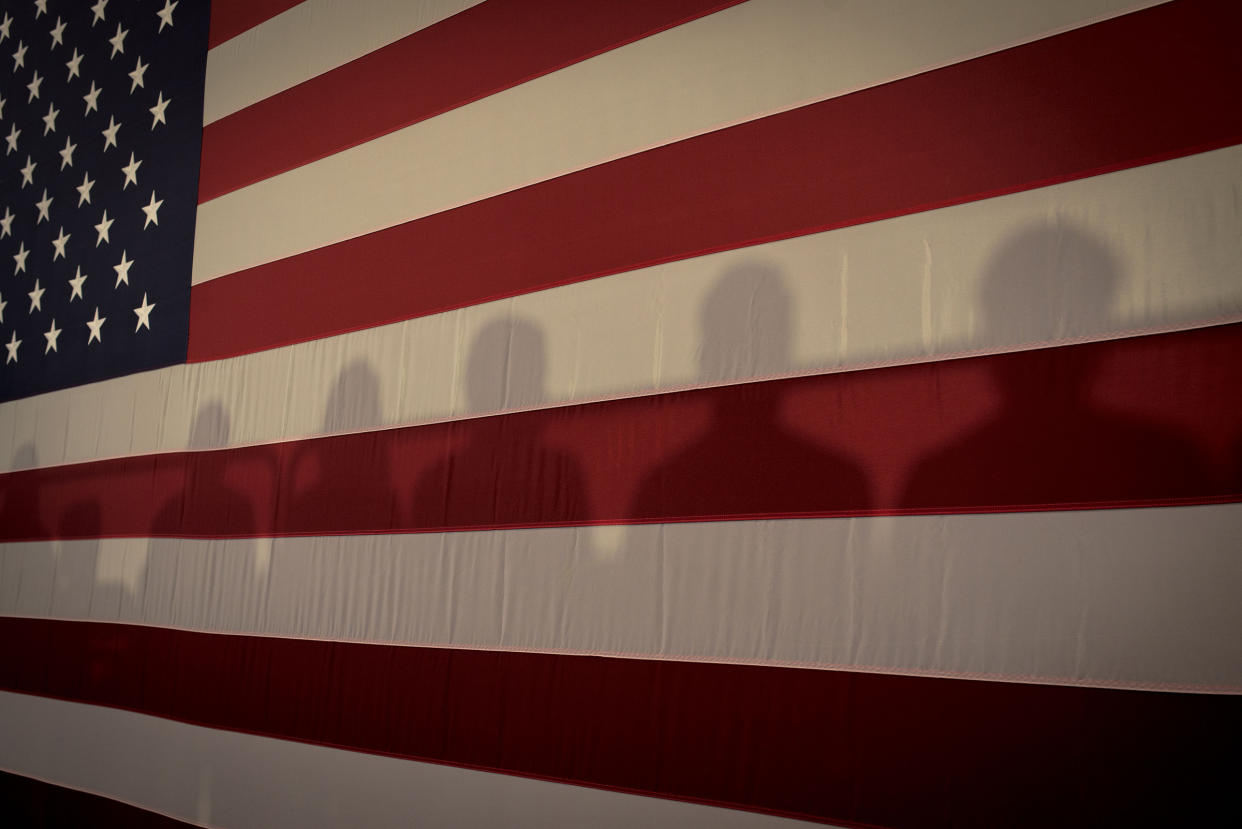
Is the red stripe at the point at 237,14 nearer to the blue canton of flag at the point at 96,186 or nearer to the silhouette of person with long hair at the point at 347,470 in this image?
the blue canton of flag at the point at 96,186

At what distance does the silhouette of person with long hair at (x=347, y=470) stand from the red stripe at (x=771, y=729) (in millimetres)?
310

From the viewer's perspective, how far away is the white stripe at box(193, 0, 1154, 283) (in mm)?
1635

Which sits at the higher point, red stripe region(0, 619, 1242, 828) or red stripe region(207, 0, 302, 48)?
red stripe region(207, 0, 302, 48)

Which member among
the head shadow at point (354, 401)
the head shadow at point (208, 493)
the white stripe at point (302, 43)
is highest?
the white stripe at point (302, 43)

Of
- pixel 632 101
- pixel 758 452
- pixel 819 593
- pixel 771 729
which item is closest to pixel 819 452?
pixel 758 452

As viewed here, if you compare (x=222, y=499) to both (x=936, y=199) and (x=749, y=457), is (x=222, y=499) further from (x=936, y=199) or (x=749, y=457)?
(x=936, y=199)

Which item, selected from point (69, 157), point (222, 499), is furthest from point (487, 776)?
point (69, 157)

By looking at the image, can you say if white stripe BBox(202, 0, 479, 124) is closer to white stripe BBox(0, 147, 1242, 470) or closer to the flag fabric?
the flag fabric

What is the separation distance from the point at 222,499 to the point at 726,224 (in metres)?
1.65

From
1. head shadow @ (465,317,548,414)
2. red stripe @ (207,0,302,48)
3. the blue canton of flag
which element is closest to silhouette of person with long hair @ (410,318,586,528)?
head shadow @ (465,317,548,414)

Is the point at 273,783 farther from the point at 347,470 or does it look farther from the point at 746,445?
the point at 746,445

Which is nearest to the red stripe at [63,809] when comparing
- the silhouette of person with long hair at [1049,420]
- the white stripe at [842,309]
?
the white stripe at [842,309]

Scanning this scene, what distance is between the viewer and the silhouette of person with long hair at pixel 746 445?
165 cm

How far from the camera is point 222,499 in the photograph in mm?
2588
